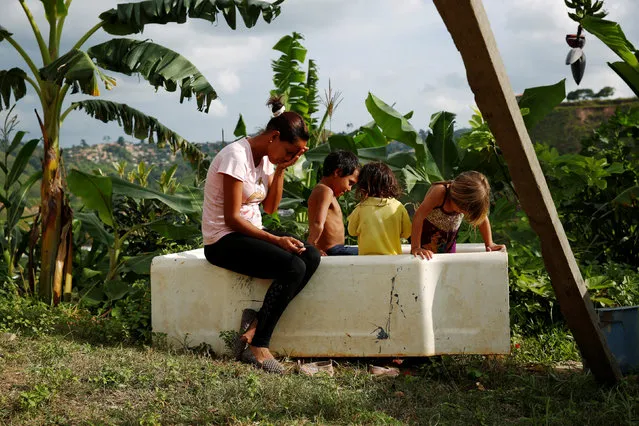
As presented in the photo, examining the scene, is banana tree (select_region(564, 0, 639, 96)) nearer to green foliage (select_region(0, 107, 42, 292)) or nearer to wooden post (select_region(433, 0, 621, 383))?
wooden post (select_region(433, 0, 621, 383))

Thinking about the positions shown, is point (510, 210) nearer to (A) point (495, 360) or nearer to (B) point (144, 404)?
(A) point (495, 360)

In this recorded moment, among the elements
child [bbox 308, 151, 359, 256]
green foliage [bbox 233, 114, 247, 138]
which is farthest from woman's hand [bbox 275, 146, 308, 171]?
green foliage [bbox 233, 114, 247, 138]

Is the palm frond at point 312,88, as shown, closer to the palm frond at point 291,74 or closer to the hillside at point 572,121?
the palm frond at point 291,74

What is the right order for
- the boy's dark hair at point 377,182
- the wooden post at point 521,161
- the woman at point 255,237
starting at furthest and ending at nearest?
the boy's dark hair at point 377,182
the woman at point 255,237
the wooden post at point 521,161

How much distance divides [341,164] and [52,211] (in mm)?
2615

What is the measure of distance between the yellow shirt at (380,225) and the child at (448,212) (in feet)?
0.52

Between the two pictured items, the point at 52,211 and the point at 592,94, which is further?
the point at 592,94

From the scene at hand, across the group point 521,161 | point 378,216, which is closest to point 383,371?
point 378,216

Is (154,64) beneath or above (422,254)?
above

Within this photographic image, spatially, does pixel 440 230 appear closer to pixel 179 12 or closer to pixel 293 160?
pixel 293 160

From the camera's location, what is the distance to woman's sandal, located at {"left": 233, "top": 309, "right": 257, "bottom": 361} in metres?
4.48

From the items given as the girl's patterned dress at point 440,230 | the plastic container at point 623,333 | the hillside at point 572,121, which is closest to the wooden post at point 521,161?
the plastic container at point 623,333

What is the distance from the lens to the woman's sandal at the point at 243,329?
448 cm

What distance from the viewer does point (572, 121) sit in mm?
39469
